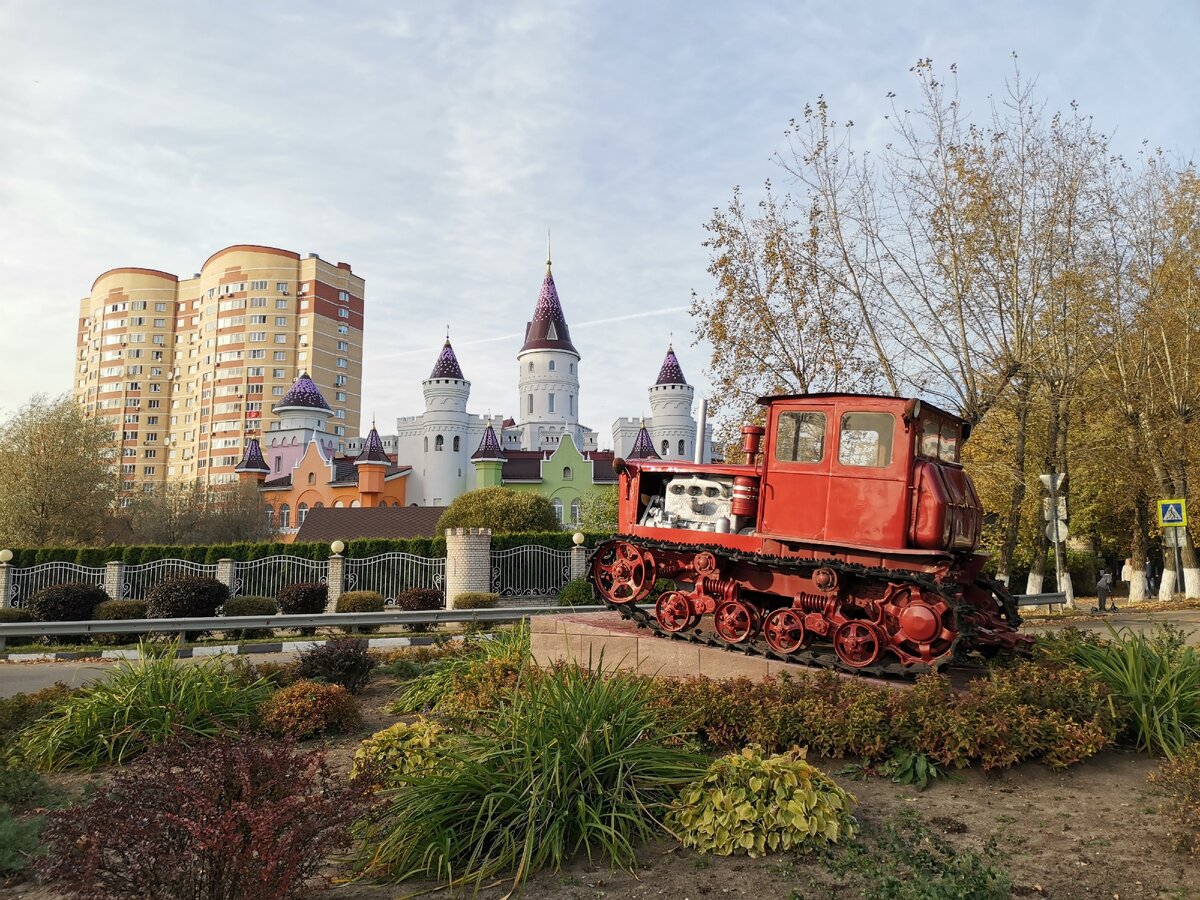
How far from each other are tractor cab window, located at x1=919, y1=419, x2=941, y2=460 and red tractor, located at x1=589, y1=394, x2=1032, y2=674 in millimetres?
22

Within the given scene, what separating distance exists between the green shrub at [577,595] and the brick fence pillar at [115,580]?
14.8 meters

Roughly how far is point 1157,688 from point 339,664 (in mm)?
8924

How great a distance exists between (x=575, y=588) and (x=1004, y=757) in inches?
757

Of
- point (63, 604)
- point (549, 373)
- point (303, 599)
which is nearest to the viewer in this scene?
point (63, 604)

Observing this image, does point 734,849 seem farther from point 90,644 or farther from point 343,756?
point 90,644

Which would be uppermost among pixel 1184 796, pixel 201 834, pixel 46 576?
pixel 201 834

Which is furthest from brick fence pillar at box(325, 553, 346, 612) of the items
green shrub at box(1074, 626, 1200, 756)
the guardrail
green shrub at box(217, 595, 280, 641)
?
green shrub at box(1074, 626, 1200, 756)

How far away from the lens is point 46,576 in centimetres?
2850

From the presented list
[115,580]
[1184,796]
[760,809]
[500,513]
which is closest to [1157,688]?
[1184,796]

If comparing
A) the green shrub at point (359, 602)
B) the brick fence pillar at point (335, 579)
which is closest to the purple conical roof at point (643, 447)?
the brick fence pillar at point (335, 579)

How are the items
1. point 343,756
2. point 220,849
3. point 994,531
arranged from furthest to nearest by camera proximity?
point 994,531, point 343,756, point 220,849

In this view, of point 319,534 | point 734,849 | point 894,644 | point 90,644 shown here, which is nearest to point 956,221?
point 894,644

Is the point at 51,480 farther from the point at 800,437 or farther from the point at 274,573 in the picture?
the point at 800,437

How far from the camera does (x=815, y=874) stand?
4.90 metres
